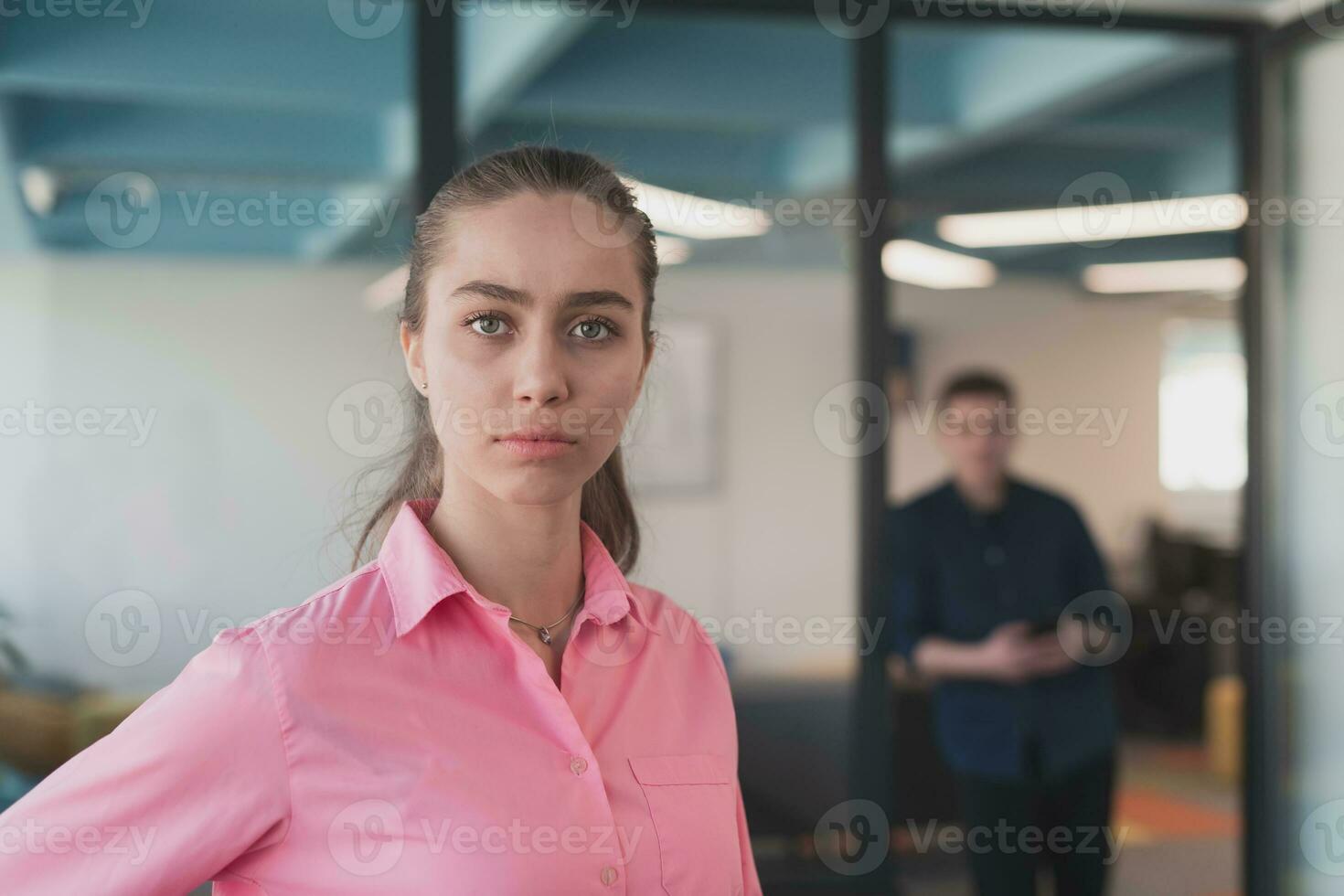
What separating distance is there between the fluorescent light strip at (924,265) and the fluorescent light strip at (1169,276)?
0.41 meters

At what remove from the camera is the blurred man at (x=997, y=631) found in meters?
3.28

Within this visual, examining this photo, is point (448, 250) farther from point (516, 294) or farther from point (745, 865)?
point (745, 865)

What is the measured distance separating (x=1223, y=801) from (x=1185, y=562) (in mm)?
746

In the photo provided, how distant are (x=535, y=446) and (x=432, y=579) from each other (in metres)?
0.18

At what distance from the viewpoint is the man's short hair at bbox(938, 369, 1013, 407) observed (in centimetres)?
350

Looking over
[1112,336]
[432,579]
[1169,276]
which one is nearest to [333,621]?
[432,579]

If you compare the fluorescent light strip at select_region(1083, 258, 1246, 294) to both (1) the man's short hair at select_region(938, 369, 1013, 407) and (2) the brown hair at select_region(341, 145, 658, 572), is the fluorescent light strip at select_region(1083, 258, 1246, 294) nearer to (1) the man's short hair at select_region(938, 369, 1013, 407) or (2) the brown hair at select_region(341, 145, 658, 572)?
(1) the man's short hair at select_region(938, 369, 1013, 407)

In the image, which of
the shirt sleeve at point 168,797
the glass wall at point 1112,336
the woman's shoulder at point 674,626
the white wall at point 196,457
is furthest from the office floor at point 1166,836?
the shirt sleeve at point 168,797

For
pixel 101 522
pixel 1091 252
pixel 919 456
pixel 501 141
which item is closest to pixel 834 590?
pixel 919 456

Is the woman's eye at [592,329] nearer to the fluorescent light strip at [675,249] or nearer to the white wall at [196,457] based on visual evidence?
the white wall at [196,457]

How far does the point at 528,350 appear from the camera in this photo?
1272 millimetres

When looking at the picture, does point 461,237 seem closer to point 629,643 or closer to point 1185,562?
point 629,643

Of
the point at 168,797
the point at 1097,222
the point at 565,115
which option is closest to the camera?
the point at 168,797

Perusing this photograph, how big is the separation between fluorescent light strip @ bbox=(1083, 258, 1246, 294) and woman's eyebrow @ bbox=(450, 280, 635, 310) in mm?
2656
